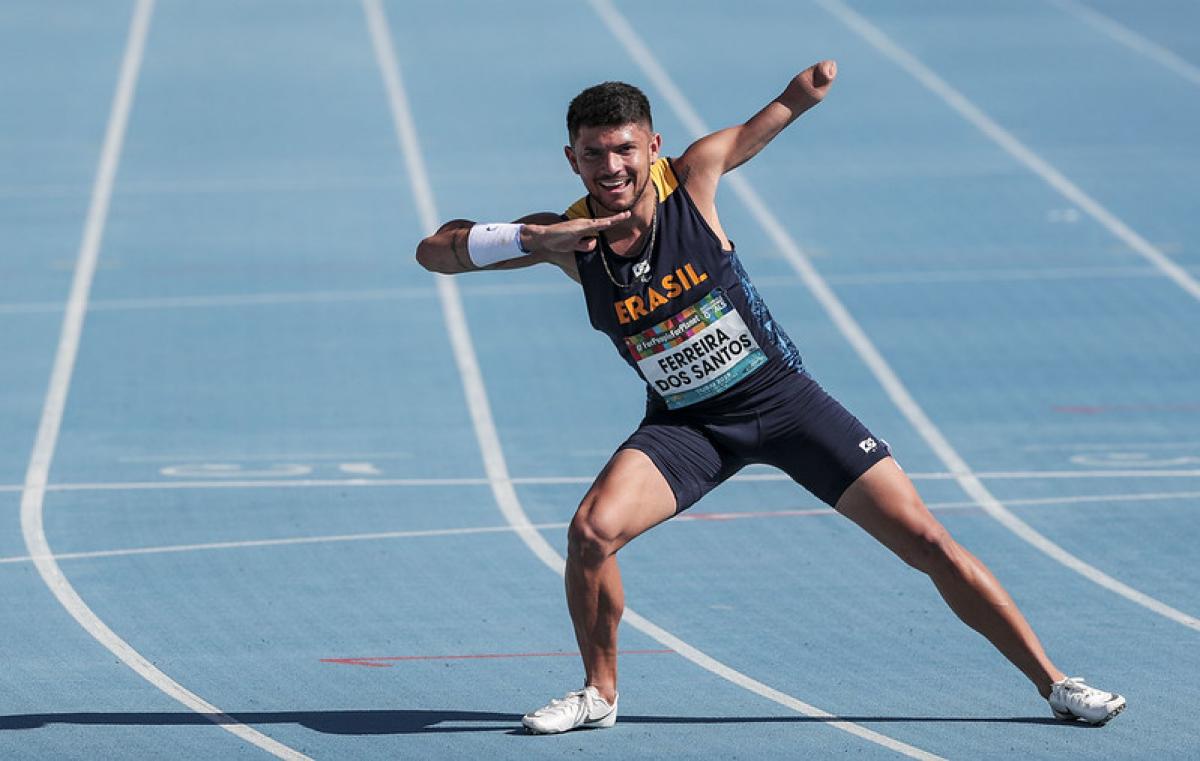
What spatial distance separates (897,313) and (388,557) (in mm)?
5702

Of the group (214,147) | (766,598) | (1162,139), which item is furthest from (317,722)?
(1162,139)

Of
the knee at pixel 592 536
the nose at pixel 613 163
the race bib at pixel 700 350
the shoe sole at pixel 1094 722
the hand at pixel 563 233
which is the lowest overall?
the shoe sole at pixel 1094 722

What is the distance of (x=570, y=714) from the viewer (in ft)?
19.9

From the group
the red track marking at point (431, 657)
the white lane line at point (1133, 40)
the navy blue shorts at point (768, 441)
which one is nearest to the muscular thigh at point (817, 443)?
the navy blue shorts at point (768, 441)

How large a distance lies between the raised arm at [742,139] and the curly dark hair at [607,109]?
0.21 meters

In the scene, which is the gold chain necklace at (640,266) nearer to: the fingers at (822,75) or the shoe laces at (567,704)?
the fingers at (822,75)

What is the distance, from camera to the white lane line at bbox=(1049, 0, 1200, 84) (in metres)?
20.4

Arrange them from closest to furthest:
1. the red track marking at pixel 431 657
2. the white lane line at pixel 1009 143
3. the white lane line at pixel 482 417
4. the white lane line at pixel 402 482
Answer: the white lane line at pixel 482 417, the red track marking at pixel 431 657, the white lane line at pixel 402 482, the white lane line at pixel 1009 143

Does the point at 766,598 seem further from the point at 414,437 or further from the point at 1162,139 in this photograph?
the point at 1162,139

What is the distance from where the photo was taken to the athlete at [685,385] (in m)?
5.91

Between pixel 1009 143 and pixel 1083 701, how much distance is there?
1261 centimetres

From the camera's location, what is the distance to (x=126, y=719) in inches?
252

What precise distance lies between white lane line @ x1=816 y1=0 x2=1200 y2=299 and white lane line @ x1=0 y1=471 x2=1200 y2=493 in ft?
13.4

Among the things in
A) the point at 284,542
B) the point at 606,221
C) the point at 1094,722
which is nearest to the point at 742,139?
the point at 606,221
